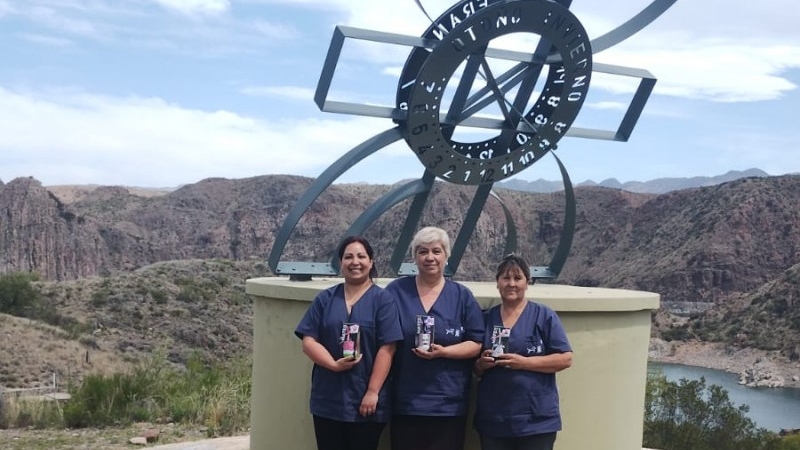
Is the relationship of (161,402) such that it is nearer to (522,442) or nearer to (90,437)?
(90,437)

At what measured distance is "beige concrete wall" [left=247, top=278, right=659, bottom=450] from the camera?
5.40 m

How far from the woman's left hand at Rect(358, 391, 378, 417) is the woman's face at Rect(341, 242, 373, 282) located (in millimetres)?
528

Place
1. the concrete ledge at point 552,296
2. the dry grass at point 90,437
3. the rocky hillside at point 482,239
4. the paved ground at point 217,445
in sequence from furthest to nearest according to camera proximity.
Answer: the rocky hillside at point 482,239
the dry grass at point 90,437
the paved ground at point 217,445
the concrete ledge at point 552,296

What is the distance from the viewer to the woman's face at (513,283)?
441cm

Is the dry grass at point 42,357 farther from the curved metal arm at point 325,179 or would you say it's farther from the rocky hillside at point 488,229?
the rocky hillside at point 488,229

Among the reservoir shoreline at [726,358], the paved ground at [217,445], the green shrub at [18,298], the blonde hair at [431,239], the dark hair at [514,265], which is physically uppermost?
the blonde hair at [431,239]

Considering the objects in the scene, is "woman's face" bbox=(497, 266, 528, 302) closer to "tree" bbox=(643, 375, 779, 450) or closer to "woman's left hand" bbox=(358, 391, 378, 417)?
"woman's left hand" bbox=(358, 391, 378, 417)

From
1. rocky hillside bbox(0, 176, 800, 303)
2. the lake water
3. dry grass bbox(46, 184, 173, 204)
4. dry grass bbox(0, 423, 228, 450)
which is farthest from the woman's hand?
dry grass bbox(46, 184, 173, 204)

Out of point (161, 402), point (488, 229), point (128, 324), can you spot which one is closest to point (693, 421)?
point (161, 402)

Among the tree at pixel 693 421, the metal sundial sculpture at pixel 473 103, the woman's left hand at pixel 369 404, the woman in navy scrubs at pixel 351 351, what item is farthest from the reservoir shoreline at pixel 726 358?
the woman's left hand at pixel 369 404

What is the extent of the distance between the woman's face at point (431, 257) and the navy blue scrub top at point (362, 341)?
0.71ft

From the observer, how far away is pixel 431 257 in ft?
14.3

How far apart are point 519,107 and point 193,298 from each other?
28605 millimetres

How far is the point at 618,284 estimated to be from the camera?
182 feet
